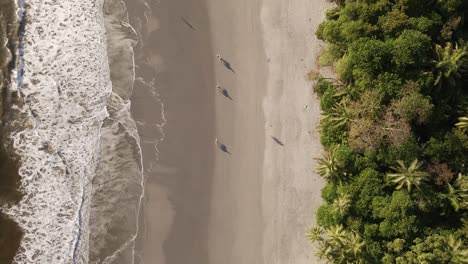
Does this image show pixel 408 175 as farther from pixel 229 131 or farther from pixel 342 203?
pixel 229 131

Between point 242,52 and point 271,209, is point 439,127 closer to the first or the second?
point 271,209

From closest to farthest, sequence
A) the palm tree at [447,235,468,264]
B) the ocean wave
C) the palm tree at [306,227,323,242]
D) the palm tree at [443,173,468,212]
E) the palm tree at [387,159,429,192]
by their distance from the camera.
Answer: the palm tree at [447,235,468,264]
the palm tree at [387,159,429,192]
the palm tree at [443,173,468,212]
the palm tree at [306,227,323,242]
the ocean wave

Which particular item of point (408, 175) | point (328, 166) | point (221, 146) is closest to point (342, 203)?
point (328, 166)

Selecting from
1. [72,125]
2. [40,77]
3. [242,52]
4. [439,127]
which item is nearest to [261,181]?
[242,52]

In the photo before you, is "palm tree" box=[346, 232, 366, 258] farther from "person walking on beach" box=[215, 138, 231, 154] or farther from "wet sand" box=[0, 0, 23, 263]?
"wet sand" box=[0, 0, 23, 263]

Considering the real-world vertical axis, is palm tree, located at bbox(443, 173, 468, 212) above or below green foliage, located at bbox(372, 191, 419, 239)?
above

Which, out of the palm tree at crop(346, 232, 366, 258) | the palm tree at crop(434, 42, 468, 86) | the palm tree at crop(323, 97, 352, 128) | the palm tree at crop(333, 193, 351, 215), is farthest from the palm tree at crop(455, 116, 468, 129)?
the palm tree at crop(346, 232, 366, 258)

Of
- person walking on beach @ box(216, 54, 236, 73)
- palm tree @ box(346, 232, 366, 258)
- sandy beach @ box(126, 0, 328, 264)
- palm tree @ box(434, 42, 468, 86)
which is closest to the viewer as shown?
palm tree @ box(346, 232, 366, 258)
